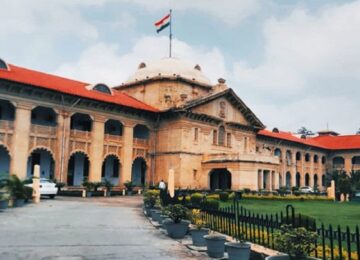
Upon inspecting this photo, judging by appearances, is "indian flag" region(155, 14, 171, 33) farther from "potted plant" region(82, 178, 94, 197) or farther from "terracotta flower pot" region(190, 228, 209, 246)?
"terracotta flower pot" region(190, 228, 209, 246)

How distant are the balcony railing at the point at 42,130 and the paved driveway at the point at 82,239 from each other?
46.7 feet

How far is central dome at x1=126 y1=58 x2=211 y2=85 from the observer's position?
1650 inches

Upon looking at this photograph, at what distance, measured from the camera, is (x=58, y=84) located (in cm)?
3136

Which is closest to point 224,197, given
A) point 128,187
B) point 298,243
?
point 128,187

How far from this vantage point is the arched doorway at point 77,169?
32875 mm

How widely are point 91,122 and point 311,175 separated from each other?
36691 millimetres

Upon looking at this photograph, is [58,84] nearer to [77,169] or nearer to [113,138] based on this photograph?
[113,138]

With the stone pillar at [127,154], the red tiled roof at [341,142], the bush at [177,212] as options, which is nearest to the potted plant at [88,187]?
the stone pillar at [127,154]

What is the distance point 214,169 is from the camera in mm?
37625

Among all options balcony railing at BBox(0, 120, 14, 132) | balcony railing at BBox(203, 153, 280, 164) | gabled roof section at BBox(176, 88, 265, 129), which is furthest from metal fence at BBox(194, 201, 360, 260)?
gabled roof section at BBox(176, 88, 265, 129)

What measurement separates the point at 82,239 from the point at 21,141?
19.3 meters

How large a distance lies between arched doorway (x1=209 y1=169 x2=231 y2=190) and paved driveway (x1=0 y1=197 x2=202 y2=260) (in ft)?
81.5

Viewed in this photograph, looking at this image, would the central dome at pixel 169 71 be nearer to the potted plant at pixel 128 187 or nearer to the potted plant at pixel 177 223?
the potted plant at pixel 128 187

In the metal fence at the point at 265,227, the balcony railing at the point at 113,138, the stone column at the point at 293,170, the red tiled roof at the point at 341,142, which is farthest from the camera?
the red tiled roof at the point at 341,142
